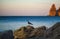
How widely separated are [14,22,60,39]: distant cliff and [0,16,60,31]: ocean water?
0.08m

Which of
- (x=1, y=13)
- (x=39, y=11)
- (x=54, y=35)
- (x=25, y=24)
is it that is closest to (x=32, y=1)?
(x=39, y=11)

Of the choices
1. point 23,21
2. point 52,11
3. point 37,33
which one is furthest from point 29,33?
point 52,11

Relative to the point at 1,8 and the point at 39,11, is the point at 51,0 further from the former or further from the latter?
the point at 1,8

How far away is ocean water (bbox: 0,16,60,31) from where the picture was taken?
6.06ft

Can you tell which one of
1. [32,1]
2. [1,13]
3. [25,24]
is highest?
[32,1]

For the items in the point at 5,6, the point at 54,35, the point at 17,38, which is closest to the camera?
the point at 54,35

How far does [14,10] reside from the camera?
1872 millimetres

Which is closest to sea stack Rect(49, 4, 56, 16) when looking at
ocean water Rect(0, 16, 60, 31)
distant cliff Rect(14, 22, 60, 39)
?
ocean water Rect(0, 16, 60, 31)

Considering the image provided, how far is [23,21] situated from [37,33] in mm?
304

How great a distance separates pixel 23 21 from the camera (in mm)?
1872

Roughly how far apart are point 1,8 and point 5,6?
6 centimetres

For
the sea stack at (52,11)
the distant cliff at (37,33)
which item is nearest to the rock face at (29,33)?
the distant cliff at (37,33)

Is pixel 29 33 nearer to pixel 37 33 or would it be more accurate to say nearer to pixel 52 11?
pixel 37 33

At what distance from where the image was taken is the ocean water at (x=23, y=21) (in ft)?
6.06
